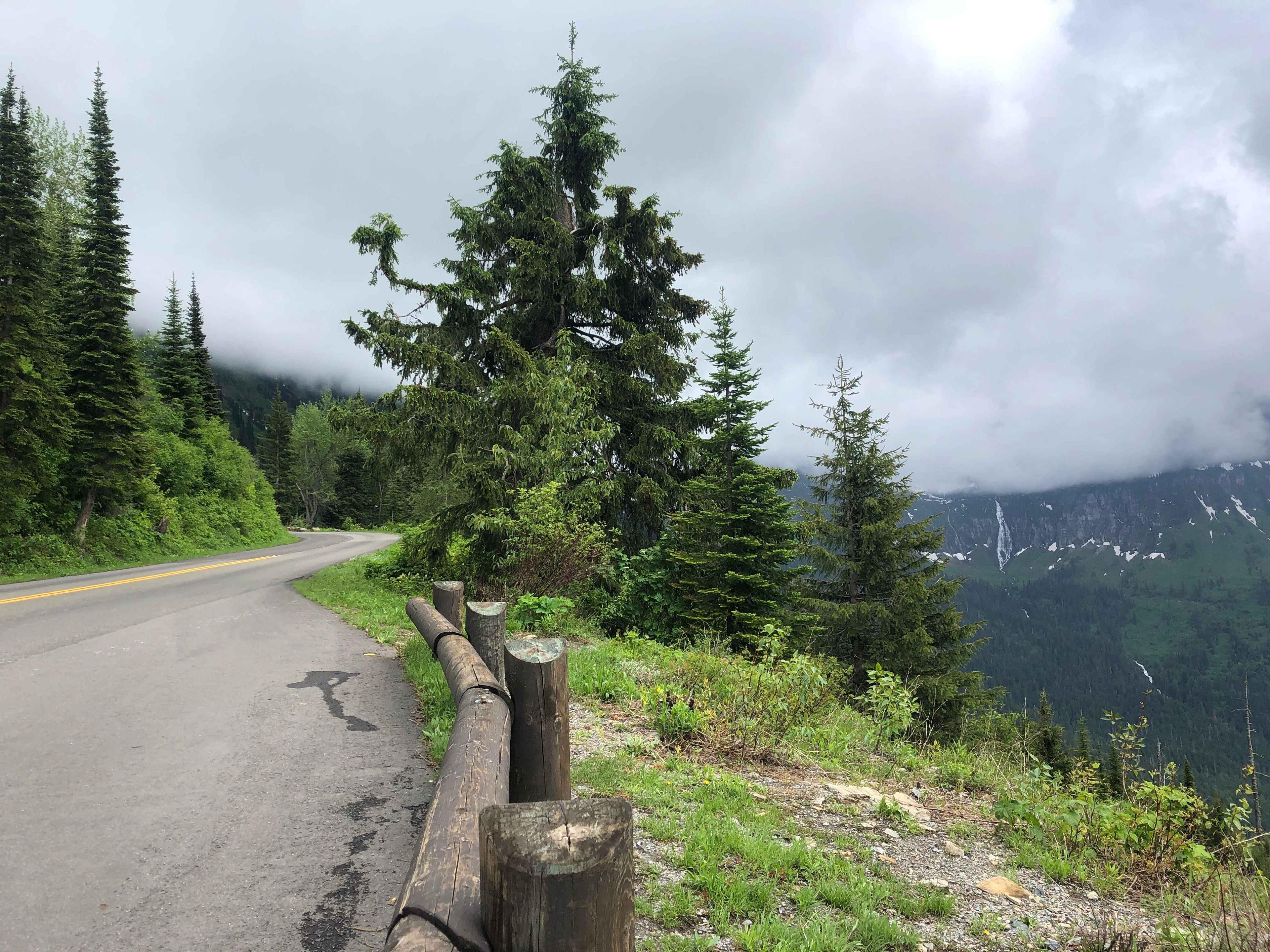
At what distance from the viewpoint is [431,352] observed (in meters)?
13.7

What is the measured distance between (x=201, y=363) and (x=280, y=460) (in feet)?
98.6

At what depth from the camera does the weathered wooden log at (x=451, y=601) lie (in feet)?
23.2

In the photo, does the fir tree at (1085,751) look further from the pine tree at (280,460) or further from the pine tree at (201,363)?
the pine tree at (280,460)

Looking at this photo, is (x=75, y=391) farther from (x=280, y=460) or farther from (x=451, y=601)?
(x=280, y=460)

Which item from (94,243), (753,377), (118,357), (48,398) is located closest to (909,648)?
(753,377)

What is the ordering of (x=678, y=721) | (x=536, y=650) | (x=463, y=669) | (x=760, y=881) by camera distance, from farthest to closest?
(x=678, y=721) < (x=463, y=669) < (x=536, y=650) < (x=760, y=881)

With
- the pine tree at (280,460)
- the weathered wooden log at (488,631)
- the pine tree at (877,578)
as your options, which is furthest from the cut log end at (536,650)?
the pine tree at (280,460)

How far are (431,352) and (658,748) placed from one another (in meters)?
10.9

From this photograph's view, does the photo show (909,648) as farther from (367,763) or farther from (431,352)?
(367,763)

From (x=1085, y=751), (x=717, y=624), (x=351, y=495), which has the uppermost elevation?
(x=351, y=495)

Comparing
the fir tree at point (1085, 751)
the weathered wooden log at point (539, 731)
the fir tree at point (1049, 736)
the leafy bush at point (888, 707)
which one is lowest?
the fir tree at point (1049, 736)

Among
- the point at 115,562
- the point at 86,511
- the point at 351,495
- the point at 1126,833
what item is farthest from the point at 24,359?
the point at 351,495

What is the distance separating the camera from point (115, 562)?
21.0 meters

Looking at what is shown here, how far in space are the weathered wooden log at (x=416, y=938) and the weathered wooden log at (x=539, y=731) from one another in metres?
1.76
